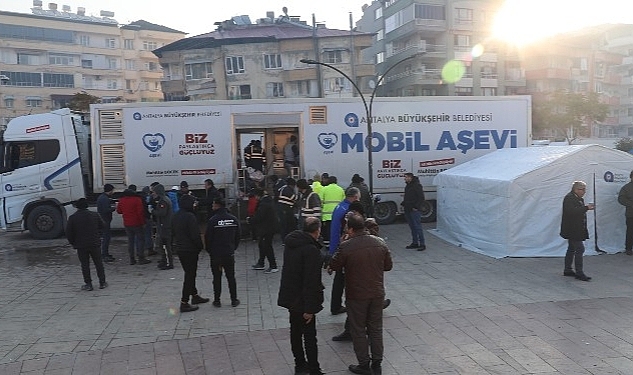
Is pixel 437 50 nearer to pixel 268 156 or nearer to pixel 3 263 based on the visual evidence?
pixel 268 156

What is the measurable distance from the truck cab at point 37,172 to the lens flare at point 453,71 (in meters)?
38.3

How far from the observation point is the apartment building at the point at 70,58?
51.3 meters

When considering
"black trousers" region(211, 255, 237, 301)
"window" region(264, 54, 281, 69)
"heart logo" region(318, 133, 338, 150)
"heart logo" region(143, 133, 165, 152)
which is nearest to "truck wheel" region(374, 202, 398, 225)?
"heart logo" region(318, 133, 338, 150)

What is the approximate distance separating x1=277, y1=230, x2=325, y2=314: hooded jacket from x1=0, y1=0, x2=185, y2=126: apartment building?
5342 centimetres

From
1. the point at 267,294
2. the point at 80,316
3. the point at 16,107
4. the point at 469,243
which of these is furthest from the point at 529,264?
the point at 16,107

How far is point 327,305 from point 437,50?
43.4m

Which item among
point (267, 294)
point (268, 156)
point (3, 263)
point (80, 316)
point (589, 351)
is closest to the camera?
point (589, 351)

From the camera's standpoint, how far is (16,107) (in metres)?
51.0

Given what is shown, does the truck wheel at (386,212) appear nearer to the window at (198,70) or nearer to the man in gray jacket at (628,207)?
the man in gray jacket at (628,207)

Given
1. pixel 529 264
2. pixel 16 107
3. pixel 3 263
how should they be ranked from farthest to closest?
pixel 16 107, pixel 3 263, pixel 529 264

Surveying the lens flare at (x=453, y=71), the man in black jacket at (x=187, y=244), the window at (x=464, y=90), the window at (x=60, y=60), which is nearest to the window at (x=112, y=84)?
the window at (x=60, y=60)

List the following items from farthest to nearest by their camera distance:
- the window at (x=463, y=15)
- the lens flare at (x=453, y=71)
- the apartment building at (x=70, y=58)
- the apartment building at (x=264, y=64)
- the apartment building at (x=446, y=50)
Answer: the apartment building at (x=70, y=58), the window at (x=463, y=15), the lens flare at (x=453, y=71), the apartment building at (x=446, y=50), the apartment building at (x=264, y=64)

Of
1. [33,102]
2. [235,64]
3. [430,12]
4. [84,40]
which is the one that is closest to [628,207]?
[235,64]

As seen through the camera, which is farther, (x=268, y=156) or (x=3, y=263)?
(x=268, y=156)
